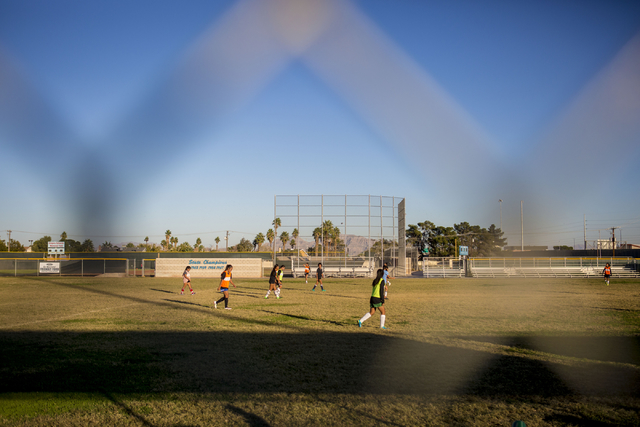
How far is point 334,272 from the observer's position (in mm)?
51875

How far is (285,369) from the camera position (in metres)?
8.91

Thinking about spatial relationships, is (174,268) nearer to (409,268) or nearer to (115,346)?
(409,268)

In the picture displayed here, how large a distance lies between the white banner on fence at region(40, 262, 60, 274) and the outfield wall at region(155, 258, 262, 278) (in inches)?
465

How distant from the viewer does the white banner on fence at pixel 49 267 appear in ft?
166

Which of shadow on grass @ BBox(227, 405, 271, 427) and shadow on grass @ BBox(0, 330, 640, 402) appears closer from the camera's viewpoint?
shadow on grass @ BBox(227, 405, 271, 427)

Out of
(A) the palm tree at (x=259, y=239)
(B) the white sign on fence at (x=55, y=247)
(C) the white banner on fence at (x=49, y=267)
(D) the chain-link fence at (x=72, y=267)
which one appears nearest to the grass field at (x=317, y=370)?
Answer: (D) the chain-link fence at (x=72, y=267)

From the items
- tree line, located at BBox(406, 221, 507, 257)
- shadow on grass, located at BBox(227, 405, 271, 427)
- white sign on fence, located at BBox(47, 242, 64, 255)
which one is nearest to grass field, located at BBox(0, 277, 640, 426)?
shadow on grass, located at BBox(227, 405, 271, 427)

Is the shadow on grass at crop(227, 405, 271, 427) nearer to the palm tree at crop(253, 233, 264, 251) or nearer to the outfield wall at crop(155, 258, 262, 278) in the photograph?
the outfield wall at crop(155, 258, 262, 278)

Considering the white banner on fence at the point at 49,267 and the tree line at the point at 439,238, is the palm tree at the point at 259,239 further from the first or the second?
the white banner on fence at the point at 49,267

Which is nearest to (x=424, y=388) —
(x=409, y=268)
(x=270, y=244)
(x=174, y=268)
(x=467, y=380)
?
(x=467, y=380)

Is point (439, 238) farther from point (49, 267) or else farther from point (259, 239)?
point (49, 267)

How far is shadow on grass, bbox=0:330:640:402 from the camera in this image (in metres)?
7.61

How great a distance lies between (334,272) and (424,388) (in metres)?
44.4

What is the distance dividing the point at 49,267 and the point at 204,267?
60.3ft
